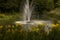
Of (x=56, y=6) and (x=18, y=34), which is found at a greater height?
(x=18, y=34)

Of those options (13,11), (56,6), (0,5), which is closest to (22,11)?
(13,11)

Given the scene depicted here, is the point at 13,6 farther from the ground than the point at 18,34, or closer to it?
closer to it

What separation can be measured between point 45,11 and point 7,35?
9563 millimetres

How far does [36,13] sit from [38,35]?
944 centimetres

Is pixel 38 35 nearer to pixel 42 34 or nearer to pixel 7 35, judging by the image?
pixel 42 34

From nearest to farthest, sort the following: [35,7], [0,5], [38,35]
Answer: [38,35]
[0,5]
[35,7]

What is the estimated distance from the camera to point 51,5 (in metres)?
12.9

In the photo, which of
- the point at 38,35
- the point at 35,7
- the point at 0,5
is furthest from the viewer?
the point at 35,7

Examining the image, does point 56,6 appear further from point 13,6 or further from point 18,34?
point 18,34

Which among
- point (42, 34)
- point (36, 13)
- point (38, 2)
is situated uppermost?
point (42, 34)

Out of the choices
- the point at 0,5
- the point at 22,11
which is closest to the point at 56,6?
the point at 22,11

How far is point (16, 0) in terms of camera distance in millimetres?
12383

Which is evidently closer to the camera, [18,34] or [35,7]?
[18,34]

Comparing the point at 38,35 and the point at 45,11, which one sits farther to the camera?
the point at 45,11
